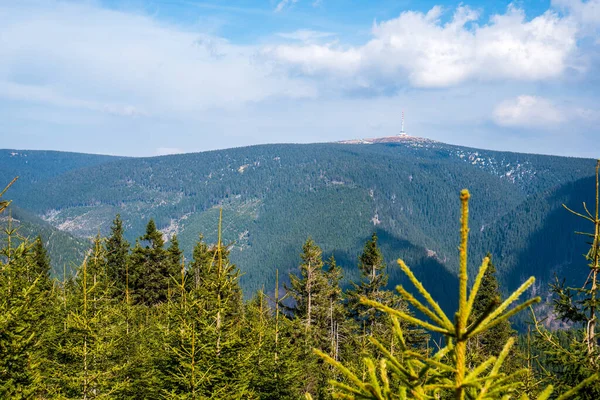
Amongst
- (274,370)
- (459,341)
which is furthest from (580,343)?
(274,370)

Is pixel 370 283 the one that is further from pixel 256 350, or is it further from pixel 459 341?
pixel 459 341

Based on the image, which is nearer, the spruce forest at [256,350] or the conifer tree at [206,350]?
the spruce forest at [256,350]

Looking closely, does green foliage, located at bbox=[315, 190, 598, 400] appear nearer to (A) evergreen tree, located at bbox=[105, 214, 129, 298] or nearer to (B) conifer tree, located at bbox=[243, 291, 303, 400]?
(B) conifer tree, located at bbox=[243, 291, 303, 400]

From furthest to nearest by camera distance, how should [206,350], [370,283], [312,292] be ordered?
1. [312,292]
2. [370,283]
3. [206,350]

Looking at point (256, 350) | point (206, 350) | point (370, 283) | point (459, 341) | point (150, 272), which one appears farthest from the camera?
point (150, 272)

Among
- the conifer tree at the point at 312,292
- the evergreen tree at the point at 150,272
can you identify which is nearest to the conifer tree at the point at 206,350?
the conifer tree at the point at 312,292

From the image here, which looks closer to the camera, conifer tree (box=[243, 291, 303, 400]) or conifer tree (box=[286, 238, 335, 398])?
conifer tree (box=[243, 291, 303, 400])

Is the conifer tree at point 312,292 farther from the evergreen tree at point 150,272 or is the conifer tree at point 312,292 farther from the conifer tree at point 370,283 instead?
the evergreen tree at point 150,272

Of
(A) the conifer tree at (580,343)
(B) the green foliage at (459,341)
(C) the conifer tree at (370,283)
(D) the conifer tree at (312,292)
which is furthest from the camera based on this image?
(C) the conifer tree at (370,283)

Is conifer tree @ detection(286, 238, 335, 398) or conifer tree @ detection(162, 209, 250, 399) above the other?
conifer tree @ detection(162, 209, 250, 399)

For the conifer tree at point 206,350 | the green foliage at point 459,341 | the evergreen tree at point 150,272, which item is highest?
the green foliage at point 459,341

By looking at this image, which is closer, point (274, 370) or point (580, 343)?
point (580, 343)

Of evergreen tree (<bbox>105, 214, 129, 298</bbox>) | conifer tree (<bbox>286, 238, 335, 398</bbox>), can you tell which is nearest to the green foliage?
conifer tree (<bbox>286, 238, 335, 398</bbox>)

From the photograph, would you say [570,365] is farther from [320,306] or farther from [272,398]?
[320,306]
